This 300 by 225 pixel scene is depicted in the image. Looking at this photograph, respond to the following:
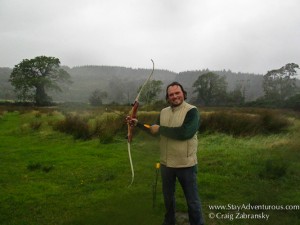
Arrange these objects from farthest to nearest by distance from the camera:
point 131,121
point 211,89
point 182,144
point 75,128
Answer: point 211,89 → point 75,128 → point 131,121 → point 182,144

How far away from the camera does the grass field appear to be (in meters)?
5.41

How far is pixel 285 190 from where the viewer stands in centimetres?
666

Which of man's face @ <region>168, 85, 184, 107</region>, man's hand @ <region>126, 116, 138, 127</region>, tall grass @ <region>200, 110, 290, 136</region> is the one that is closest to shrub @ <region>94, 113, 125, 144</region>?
tall grass @ <region>200, 110, 290, 136</region>

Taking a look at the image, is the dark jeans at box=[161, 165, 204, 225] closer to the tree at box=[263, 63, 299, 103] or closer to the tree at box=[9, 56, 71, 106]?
the tree at box=[9, 56, 71, 106]

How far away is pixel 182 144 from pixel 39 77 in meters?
47.7

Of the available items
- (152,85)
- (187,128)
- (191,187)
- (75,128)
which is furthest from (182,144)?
(152,85)

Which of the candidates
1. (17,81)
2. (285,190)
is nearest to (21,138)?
(285,190)

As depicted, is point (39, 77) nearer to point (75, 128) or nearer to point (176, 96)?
point (75, 128)

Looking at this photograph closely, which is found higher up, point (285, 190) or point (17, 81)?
point (17, 81)

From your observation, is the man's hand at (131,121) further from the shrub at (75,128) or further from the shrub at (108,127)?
the shrub at (75,128)

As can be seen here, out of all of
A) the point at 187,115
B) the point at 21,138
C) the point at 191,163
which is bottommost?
the point at 21,138

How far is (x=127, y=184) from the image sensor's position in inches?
281

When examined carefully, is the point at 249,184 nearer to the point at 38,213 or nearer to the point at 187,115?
the point at 187,115

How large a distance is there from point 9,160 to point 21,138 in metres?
5.09
